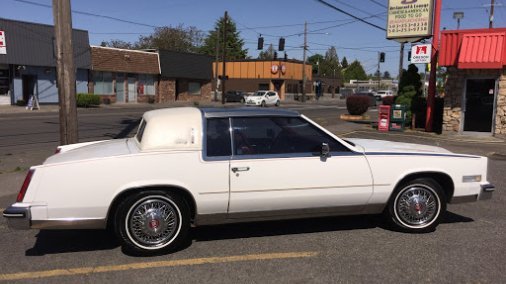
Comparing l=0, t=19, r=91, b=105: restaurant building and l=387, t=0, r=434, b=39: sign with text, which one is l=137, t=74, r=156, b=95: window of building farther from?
l=387, t=0, r=434, b=39: sign with text

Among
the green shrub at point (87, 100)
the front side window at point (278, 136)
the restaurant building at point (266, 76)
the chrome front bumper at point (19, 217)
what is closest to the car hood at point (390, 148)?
the front side window at point (278, 136)

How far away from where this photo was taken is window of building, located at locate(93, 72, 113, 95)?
1604 inches

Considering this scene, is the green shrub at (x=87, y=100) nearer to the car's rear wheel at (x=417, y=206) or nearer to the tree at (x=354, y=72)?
the car's rear wheel at (x=417, y=206)

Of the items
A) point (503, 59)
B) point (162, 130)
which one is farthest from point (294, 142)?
point (503, 59)

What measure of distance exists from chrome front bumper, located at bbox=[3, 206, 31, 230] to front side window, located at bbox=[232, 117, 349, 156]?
210 centimetres

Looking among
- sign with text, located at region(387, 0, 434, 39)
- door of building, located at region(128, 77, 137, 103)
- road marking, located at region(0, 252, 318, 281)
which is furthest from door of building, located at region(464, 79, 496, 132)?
door of building, located at region(128, 77, 137, 103)

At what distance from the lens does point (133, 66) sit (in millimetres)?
43812

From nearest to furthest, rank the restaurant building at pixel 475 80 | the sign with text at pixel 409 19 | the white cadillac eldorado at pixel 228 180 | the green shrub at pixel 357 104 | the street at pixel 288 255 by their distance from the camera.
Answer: the street at pixel 288 255
the white cadillac eldorado at pixel 228 180
the restaurant building at pixel 475 80
the sign with text at pixel 409 19
the green shrub at pixel 357 104

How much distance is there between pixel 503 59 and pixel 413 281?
47.8 ft

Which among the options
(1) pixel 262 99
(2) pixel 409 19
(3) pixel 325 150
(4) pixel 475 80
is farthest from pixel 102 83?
(3) pixel 325 150

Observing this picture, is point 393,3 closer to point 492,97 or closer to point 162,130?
point 492,97

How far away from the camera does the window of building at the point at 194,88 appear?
172 feet

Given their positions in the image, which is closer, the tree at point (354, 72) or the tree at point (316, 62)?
the tree at point (316, 62)

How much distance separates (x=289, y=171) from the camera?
495cm
